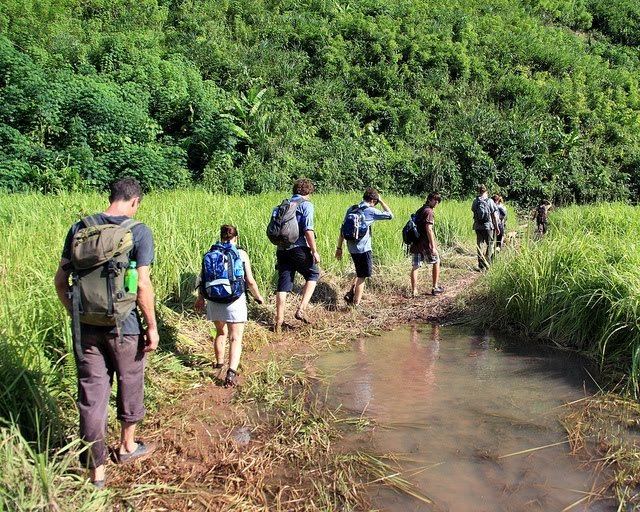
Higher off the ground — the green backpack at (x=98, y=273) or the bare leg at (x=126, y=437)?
the green backpack at (x=98, y=273)

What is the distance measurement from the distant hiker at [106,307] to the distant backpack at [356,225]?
13.5 feet

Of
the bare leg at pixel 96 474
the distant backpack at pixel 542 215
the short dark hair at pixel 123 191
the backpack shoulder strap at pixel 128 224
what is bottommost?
the bare leg at pixel 96 474

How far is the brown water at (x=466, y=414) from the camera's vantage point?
3148 millimetres

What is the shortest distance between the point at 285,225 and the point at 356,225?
4.46ft

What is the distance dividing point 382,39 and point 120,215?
2359cm

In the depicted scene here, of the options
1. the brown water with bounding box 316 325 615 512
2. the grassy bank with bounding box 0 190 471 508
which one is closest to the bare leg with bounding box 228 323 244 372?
the grassy bank with bounding box 0 190 471 508

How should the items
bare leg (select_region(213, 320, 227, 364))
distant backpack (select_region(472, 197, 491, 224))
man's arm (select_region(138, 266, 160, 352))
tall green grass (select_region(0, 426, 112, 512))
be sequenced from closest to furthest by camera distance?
tall green grass (select_region(0, 426, 112, 512)) < man's arm (select_region(138, 266, 160, 352)) < bare leg (select_region(213, 320, 227, 364)) < distant backpack (select_region(472, 197, 491, 224))

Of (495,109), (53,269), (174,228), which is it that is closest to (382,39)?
(495,109)

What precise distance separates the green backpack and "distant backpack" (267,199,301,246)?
10.1ft

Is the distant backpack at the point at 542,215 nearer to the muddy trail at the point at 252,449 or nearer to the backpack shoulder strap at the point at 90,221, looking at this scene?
the muddy trail at the point at 252,449

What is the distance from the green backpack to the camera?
9.32 feet

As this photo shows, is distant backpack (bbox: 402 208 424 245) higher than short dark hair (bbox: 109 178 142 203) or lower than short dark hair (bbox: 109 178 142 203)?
lower

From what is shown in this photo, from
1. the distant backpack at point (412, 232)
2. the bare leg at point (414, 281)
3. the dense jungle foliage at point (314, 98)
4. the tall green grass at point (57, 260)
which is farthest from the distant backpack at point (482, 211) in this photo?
the dense jungle foliage at point (314, 98)

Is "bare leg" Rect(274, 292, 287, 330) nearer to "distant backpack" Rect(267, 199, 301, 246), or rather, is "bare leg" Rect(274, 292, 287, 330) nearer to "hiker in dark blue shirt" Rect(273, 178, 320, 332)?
"hiker in dark blue shirt" Rect(273, 178, 320, 332)
